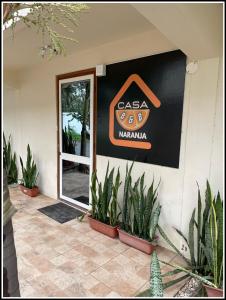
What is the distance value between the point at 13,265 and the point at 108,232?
7.70ft

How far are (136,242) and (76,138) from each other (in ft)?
6.70

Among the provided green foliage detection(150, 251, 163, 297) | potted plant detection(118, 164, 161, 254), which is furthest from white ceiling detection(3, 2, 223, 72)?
green foliage detection(150, 251, 163, 297)

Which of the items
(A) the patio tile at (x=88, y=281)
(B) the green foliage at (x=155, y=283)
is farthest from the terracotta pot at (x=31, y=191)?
(B) the green foliage at (x=155, y=283)

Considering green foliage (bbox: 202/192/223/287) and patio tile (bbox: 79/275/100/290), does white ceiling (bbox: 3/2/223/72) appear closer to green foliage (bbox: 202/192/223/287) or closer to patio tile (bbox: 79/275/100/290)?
green foliage (bbox: 202/192/223/287)

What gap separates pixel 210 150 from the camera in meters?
2.30

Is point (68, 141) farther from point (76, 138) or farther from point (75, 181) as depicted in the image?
point (75, 181)

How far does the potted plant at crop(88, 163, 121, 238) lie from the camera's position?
115 inches

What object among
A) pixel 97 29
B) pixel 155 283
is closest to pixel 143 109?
pixel 97 29

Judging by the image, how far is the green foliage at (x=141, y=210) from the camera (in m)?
2.57

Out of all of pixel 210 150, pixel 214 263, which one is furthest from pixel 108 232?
pixel 210 150

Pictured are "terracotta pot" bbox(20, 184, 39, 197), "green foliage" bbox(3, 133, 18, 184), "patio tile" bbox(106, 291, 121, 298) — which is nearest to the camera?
"patio tile" bbox(106, 291, 121, 298)

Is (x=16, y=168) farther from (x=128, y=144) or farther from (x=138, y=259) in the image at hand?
(x=138, y=259)

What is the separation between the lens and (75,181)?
13.4ft

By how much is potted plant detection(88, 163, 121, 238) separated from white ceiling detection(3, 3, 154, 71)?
178cm
